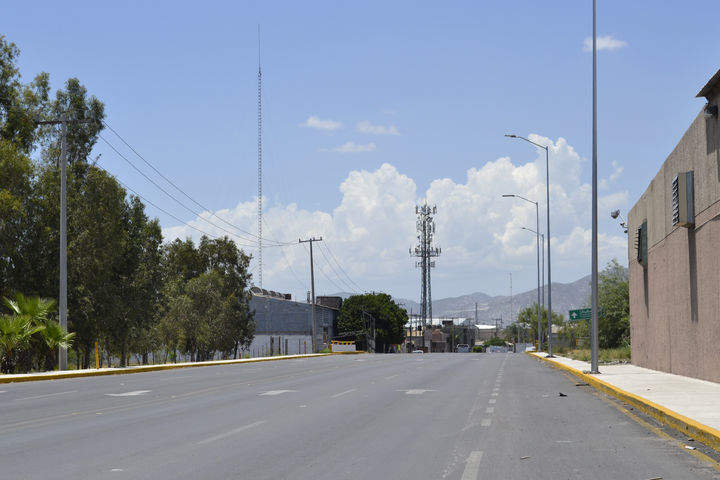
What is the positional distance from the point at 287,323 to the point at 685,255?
304ft

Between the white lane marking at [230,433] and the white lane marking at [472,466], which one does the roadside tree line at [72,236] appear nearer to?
the white lane marking at [230,433]

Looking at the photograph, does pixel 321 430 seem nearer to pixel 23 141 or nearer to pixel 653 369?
pixel 653 369

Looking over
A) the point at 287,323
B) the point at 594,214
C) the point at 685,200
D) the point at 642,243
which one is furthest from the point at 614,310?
the point at 287,323

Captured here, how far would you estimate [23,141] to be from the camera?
47188 mm

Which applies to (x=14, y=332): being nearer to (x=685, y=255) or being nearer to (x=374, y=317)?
(x=685, y=255)

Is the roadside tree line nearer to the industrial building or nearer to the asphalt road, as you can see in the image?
the asphalt road

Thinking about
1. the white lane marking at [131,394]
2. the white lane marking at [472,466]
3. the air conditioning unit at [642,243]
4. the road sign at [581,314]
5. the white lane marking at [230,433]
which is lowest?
the white lane marking at [131,394]

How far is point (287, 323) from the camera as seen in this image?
4562 inches

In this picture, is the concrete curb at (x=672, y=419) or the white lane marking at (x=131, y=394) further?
the white lane marking at (x=131, y=394)

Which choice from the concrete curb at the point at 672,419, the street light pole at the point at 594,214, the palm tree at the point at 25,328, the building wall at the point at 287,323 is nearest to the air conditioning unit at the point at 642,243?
the street light pole at the point at 594,214

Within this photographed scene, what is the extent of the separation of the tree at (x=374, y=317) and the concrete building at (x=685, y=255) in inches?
3693

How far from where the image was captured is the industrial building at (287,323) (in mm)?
103000

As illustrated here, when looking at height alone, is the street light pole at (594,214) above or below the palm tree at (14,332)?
above

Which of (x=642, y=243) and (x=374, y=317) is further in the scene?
(x=374, y=317)
